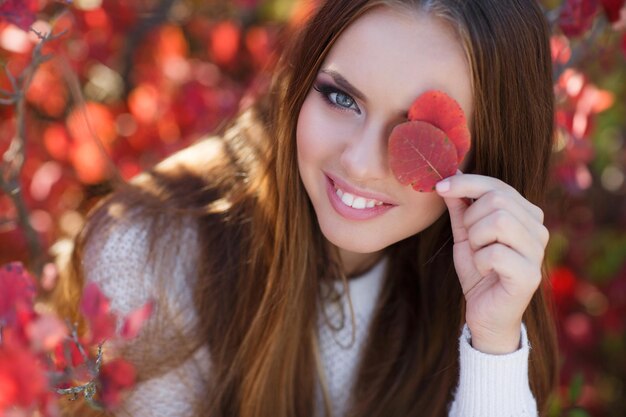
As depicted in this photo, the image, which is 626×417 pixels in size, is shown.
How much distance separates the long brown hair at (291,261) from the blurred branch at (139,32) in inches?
37.0

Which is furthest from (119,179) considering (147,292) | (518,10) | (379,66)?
(518,10)

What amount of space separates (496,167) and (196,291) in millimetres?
708

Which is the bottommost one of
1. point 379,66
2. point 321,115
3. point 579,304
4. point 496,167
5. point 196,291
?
point 579,304

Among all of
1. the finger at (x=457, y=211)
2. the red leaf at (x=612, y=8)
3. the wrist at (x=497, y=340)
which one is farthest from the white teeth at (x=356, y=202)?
the red leaf at (x=612, y=8)

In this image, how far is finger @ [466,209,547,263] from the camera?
1240 mm

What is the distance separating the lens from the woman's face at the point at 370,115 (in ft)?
4.11

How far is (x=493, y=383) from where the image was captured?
4.75ft

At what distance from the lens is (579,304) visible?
7.68ft

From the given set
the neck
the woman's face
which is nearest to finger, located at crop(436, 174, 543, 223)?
the woman's face

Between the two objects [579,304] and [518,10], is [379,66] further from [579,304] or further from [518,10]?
[579,304]

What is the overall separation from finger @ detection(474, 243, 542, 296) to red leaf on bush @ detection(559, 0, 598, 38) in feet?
2.16

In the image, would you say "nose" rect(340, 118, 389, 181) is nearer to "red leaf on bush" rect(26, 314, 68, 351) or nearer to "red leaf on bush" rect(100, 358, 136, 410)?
"red leaf on bush" rect(100, 358, 136, 410)

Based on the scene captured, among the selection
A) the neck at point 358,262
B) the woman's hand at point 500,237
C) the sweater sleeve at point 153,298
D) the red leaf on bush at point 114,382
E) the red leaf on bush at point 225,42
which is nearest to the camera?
the red leaf on bush at point 114,382

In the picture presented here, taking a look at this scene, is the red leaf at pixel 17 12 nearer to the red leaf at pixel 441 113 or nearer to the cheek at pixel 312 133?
the cheek at pixel 312 133
